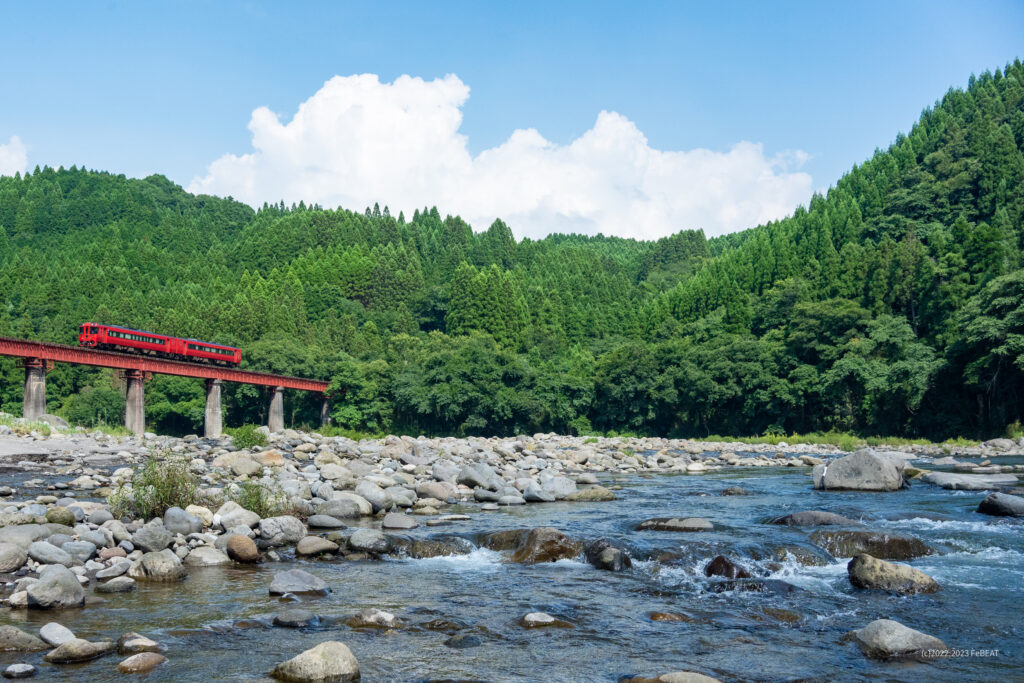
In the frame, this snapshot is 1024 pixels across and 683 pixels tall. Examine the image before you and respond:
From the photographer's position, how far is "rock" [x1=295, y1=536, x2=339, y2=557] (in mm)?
13898

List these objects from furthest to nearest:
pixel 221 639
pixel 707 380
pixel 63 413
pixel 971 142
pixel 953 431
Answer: pixel 971 142, pixel 63 413, pixel 707 380, pixel 953 431, pixel 221 639

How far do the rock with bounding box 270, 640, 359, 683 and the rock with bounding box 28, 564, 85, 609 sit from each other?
4.29 meters

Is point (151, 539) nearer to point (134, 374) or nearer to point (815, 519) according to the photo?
point (815, 519)

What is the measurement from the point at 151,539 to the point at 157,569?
5.19 ft

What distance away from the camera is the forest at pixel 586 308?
58.5m

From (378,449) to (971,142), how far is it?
4274 inches

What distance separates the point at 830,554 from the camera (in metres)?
13.8

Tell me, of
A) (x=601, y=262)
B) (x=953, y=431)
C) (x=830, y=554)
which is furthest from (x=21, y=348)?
(x=601, y=262)

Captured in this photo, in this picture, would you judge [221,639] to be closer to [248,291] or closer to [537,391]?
[537,391]

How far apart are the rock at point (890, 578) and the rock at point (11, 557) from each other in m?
13.4

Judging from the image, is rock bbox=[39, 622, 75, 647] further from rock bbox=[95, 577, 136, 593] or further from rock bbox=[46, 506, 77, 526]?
rock bbox=[46, 506, 77, 526]

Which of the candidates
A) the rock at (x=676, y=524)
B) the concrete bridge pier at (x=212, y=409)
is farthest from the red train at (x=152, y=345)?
the rock at (x=676, y=524)

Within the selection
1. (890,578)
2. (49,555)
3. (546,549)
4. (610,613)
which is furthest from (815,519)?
(49,555)

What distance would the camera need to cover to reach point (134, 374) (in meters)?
52.6
